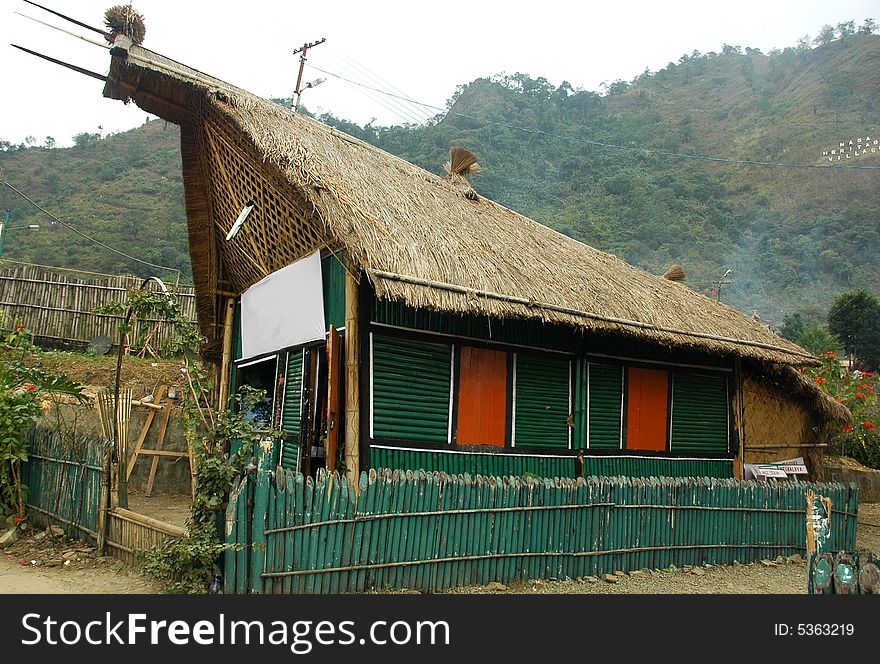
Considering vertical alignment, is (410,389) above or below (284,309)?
below

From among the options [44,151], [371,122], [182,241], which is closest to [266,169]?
[182,241]

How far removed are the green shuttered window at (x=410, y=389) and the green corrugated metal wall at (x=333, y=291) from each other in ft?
1.67

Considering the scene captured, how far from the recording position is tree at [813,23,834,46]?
81731mm

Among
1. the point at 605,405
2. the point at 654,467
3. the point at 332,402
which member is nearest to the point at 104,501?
the point at 332,402

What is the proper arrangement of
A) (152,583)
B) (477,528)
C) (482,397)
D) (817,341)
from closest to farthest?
(152,583) < (477,528) < (482,397) < (817,341)

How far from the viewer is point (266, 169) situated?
23.5ft

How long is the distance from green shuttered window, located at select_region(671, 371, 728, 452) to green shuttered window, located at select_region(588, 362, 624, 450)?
1170 millimetres

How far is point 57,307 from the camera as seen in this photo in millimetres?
14773

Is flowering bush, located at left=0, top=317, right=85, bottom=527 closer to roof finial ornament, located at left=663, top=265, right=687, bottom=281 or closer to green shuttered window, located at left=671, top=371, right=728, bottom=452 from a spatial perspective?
green shuttered window, located at left=671, top=371, right=728, bottom=452

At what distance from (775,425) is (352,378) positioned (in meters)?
7.94

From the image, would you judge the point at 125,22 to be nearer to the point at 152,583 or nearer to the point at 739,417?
the point at 152,583

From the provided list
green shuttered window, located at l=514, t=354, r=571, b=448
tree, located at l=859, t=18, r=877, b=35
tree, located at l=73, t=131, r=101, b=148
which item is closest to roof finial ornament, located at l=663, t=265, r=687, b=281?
green shuttered window, located at l=514, t=354, r=571, b=448

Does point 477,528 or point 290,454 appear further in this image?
point 290,454
